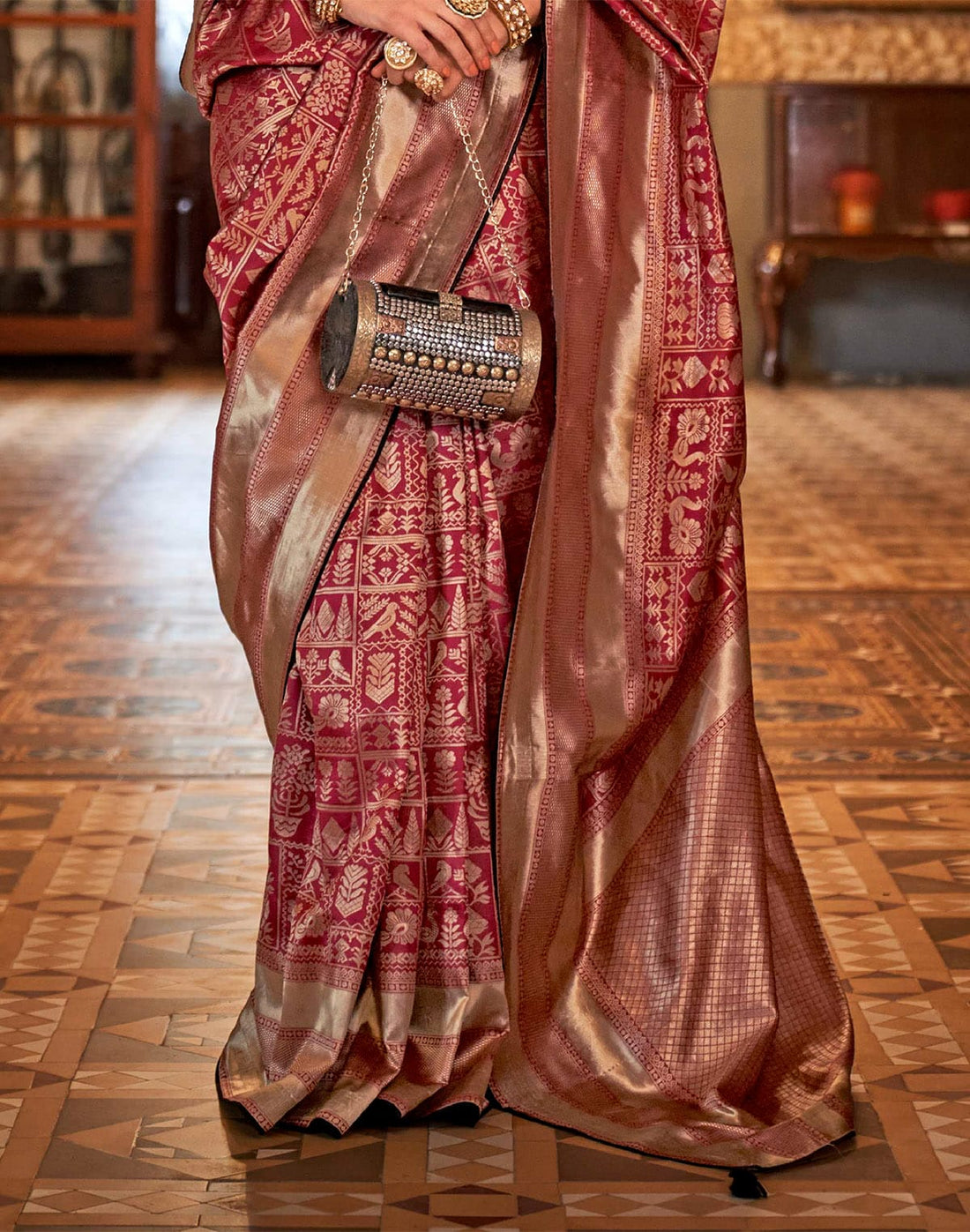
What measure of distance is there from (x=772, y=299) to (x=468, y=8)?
701cm

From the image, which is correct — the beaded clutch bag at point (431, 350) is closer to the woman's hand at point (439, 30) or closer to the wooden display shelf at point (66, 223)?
the woman's hand at point (439, 30)

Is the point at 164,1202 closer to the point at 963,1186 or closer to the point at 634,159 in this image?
the point at 963,1186

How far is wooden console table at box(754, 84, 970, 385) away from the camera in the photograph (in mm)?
8727

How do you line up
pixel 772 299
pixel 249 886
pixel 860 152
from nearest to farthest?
1. pixel 249 886
2. pixel 772 299
3. pixel 860 152

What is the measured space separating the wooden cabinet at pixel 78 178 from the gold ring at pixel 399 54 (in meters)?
7.21

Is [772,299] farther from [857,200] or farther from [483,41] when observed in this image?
[483,41]

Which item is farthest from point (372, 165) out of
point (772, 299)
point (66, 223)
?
point (66, 223)

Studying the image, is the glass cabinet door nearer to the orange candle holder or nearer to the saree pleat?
the orange candle holder

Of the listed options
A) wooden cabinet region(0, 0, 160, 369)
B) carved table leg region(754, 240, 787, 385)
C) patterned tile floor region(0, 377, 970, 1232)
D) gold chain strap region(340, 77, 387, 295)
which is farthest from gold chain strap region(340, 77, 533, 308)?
wooden cabinet region(0, 0, 160, 369)

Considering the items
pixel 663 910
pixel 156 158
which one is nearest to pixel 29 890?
pixel 663 910

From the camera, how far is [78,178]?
8.66 meters

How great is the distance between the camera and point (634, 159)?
1.78 metres

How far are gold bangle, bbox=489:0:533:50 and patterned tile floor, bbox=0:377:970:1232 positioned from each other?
103 cm

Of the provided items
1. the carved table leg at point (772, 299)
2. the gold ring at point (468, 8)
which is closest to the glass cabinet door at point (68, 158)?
the carved table leg at point (772, 299)
